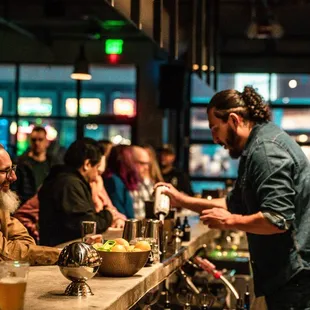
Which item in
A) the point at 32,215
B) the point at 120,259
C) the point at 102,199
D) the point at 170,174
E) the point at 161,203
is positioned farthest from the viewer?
the point at 170,174

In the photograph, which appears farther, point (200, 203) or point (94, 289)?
point (200, 203)

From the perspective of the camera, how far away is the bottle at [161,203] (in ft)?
16.1

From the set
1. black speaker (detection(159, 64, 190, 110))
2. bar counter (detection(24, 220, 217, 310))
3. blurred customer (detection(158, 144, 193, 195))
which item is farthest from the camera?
black speaker (detection(159, 64, 190, 110))

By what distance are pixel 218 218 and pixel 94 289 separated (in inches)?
40.5

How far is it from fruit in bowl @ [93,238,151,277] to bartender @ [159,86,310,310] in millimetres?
559

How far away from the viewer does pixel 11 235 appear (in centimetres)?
396

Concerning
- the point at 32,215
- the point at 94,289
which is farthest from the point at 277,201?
the point at 32,215

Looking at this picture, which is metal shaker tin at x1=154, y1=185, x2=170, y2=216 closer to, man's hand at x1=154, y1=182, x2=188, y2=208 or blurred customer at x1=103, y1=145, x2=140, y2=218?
man's hand at x1=154, y1=182, x2=188, y2=208

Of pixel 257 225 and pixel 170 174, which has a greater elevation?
pixel 257 225

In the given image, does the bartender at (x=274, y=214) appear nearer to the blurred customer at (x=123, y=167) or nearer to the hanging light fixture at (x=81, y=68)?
the blurred customer at (x=123, y=167)

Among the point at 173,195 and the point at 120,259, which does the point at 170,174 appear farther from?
the point at 120,259

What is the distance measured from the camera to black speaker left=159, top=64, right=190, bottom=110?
16188 millimetres

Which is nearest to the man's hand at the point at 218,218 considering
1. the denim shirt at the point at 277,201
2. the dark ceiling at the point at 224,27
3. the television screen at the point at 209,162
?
the denim shirt at the point at 277,201

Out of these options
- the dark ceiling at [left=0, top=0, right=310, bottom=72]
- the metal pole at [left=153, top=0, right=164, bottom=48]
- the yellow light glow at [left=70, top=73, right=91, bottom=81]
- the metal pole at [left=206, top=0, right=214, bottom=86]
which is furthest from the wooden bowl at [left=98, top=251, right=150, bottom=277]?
the yellow light glow at [left=70, top=73, right=91, bottom=81]
